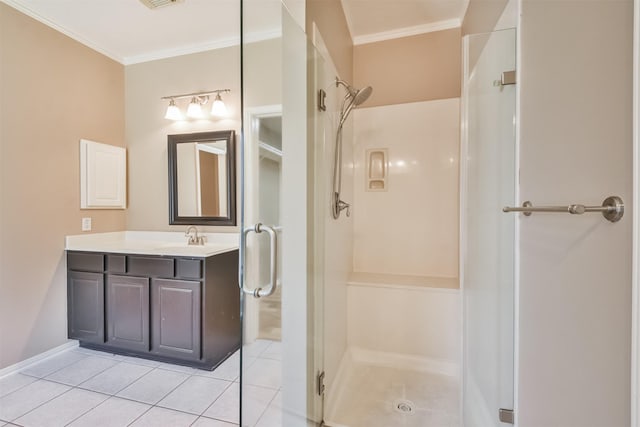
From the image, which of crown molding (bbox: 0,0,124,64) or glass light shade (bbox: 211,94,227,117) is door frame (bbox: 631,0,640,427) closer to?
glass light shade (bbox: 211,94,227,117)

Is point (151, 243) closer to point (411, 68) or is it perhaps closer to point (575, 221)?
point (411, 68)

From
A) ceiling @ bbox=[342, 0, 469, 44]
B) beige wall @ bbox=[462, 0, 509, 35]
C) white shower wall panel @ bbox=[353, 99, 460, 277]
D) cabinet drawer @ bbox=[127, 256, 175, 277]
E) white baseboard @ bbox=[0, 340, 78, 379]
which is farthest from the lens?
white shower wall panel @ bbox=[353, 99, 460, 277]

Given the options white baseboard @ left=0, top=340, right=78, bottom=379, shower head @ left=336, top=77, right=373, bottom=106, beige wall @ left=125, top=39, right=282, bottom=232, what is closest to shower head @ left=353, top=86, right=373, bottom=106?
shower head @ left=336, top=77, right=373, bottom=106

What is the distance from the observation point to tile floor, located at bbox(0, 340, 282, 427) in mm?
1233

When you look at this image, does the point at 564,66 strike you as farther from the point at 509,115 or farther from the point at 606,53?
the point at 509,115

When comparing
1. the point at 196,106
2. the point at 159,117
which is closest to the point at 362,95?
the point at 196,106

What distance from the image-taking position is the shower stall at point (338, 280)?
46.9 inches

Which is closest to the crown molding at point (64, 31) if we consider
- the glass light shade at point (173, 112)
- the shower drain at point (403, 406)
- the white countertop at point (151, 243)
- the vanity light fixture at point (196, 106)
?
the glass light shade at point (173, 112)

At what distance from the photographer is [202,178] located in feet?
8.84

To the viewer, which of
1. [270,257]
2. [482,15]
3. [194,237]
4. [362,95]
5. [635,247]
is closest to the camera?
[635,247]

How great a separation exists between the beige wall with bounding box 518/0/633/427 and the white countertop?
195 centimetres

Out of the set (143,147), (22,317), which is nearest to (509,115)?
(143,147)

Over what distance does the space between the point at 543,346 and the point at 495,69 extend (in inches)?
45.3

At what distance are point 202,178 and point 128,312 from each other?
129cm
